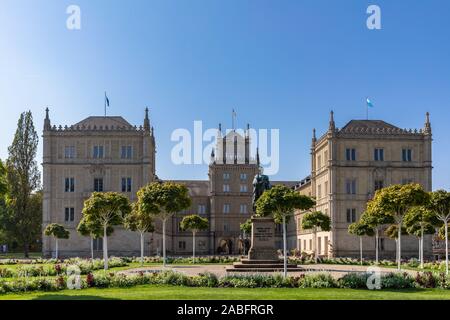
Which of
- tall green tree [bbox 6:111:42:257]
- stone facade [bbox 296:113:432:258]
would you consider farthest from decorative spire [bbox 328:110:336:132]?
tall green tree [bbox 6:111:42:257]

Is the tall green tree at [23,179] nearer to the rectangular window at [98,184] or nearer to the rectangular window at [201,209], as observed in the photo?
the rectangular window at [98,184]

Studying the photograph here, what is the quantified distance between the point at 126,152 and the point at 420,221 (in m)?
37.3

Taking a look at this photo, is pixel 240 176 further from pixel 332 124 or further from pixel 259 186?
pixel 259 186

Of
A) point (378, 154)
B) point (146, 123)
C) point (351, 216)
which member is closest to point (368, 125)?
point (378, 154)

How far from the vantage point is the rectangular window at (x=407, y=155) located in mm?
72812

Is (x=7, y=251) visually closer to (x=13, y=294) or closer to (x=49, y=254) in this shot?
(x=49, y=254)

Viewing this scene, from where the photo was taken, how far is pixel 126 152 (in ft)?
238

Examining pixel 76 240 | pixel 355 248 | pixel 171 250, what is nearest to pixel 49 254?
pixel 76 240

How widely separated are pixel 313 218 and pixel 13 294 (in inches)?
1519

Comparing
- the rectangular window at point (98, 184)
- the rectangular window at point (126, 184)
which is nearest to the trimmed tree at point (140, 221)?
the rectangular window at point (126, 184)

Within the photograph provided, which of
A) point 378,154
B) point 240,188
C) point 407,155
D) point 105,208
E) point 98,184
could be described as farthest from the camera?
point 240,188

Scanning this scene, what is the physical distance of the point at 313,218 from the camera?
5825cm

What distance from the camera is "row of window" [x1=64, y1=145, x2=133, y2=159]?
237 ft
